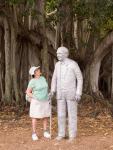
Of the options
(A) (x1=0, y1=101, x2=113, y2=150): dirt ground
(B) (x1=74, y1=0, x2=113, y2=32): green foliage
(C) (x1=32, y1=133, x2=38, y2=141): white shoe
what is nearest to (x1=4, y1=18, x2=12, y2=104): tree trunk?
(A) (x1=0, y1=101, x2=113, y2=150): dirt ground

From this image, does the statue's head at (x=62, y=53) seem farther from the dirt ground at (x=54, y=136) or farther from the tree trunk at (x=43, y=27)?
the tree trunk at (x=43, y=27)

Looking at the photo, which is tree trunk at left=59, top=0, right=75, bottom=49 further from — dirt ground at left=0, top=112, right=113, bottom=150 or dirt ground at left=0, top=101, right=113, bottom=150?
dirt ground at left=0, top=112, right=113, bottom=150

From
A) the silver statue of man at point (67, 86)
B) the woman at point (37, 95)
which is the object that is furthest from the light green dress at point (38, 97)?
the silver statue of man at point (67, 86)

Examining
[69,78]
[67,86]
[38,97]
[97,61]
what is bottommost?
[38,97]

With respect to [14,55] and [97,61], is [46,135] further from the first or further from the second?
[97,61]

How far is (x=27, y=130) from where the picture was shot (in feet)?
37.9

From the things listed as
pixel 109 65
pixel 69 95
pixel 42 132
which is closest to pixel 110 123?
pixel 42 132

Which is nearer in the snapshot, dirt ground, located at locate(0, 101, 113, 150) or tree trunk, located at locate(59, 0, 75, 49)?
dirt ground, located at locate(0, 101, 113, 150)

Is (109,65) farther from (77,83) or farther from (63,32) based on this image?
(77,83)

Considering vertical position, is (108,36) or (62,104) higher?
(108,36)

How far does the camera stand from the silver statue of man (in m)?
9.91

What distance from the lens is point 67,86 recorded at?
392 inches

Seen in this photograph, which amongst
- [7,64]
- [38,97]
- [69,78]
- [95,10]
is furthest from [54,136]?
[7,64]

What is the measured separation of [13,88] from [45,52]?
6.02 ft
